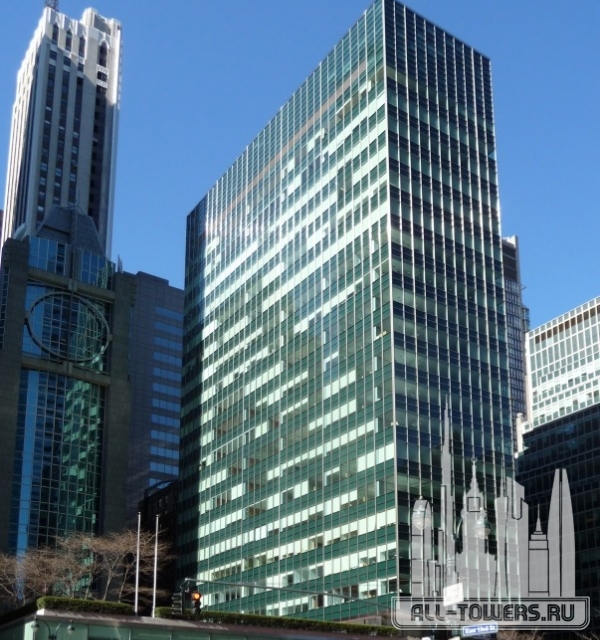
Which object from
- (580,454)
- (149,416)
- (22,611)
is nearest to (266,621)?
(22,611)

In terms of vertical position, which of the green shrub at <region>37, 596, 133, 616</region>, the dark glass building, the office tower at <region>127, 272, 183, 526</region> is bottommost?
the green shrub at <region>37, 596, 133, 616</region>

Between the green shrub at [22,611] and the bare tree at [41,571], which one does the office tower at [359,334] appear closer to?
the bare tree at [41,571]

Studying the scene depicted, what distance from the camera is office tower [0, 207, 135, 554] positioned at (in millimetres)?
142125

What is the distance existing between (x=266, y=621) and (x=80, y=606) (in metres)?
13.9

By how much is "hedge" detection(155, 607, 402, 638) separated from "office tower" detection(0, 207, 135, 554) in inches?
2904

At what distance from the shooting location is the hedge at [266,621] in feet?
220

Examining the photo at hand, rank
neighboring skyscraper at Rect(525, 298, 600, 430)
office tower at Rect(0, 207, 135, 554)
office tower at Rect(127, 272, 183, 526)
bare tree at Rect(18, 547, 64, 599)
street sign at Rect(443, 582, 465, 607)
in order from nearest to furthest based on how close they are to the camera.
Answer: street sign at Rect(443, 582, 465, 607)
bare tree at Rect(18, 547, 64, 599)
office tower at Rect(0, 207, 135, 554)
office tower at Rect(127, 272, 183, 526)
neighboring skyscraper at Rect(525, 298, 600, 430)

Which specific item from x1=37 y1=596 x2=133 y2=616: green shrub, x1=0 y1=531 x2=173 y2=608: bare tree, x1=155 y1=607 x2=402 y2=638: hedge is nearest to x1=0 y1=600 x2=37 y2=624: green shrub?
x1=37 y1=596 x2=133 y2=616: green shrub

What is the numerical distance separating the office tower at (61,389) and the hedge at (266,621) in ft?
242

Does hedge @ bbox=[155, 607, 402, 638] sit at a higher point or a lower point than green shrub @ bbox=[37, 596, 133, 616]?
lower

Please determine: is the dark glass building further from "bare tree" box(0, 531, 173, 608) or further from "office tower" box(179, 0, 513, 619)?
"bare tree" box(0, 531, 173, 608)

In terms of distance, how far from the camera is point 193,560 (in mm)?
137375

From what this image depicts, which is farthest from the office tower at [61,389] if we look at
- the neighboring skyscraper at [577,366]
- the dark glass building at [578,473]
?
the neighboring skyscraper at [577,366]

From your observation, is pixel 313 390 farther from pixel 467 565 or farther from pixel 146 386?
pixel 146 386
